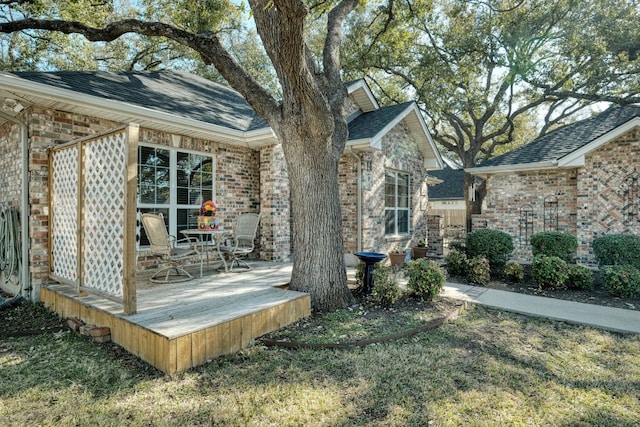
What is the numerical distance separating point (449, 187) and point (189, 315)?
2283 centimetres

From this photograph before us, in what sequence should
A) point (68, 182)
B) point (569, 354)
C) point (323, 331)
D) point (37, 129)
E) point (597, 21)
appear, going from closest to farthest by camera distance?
point (569, 354)
point (323, 331)
point (68, 182)
point (37, 129)
point (597, 21)

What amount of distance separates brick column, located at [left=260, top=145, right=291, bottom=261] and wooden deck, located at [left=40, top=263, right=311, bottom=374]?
2.34 meters

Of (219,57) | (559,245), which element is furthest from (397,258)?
(219,57)

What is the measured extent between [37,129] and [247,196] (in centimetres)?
405

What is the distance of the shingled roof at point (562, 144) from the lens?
909 cm

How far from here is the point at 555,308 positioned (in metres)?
5.32

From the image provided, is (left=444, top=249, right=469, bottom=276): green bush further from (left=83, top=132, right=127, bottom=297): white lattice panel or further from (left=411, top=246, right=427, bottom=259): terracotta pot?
(left=83, top=132, right=127, bottom=297): white lattice panel

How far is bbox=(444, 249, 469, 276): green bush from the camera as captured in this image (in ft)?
24.9

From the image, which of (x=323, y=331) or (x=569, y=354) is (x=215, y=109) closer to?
(x=323, y=331)

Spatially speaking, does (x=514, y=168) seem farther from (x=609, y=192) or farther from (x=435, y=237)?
(x=435, y=237)

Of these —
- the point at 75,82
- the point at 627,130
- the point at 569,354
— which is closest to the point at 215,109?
the point at 75,82

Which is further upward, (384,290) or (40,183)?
(40,183)

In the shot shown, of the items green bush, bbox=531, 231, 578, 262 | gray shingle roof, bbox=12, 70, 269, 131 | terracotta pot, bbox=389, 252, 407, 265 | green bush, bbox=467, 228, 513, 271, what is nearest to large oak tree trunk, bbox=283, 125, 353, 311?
gray shingle roof, bbox=12, 70, 269, 131

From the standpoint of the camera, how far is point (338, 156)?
5.06 m
